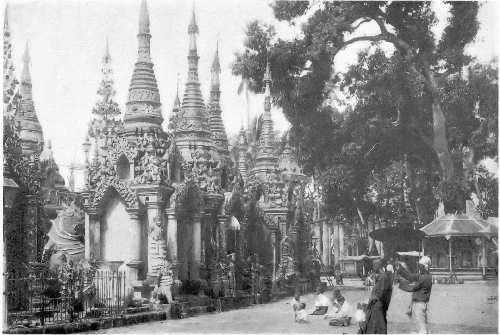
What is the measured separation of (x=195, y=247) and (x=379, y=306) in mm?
8948

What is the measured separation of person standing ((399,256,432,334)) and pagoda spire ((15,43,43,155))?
17943 mm

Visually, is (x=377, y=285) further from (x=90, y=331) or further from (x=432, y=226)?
(x=432, y=226)

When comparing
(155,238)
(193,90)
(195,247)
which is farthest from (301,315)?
(193,90)

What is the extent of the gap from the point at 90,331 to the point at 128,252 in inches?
175

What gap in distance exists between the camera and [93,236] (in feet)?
67.7

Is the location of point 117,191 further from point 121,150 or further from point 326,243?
point 326,243

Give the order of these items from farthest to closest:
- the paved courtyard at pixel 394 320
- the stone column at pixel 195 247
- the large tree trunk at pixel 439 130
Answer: the large tree trunk at pixel 439 130 → the stone column at pixel 195 247 → the paved courtyard at pixel 394 320

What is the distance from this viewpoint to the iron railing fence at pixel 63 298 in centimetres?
1656

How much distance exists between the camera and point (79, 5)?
17.7m

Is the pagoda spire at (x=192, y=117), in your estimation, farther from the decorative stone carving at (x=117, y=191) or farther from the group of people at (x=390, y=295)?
the group of people at (x=390, y=295)

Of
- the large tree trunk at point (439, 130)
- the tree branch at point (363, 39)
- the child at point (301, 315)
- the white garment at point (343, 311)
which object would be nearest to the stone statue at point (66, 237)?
the child at point (301, 315)

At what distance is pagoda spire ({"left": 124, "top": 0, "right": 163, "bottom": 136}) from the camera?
21453 millimetres

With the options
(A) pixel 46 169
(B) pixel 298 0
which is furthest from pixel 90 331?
(A) pixel 46 169

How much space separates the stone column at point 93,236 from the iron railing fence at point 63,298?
45.9 inches
